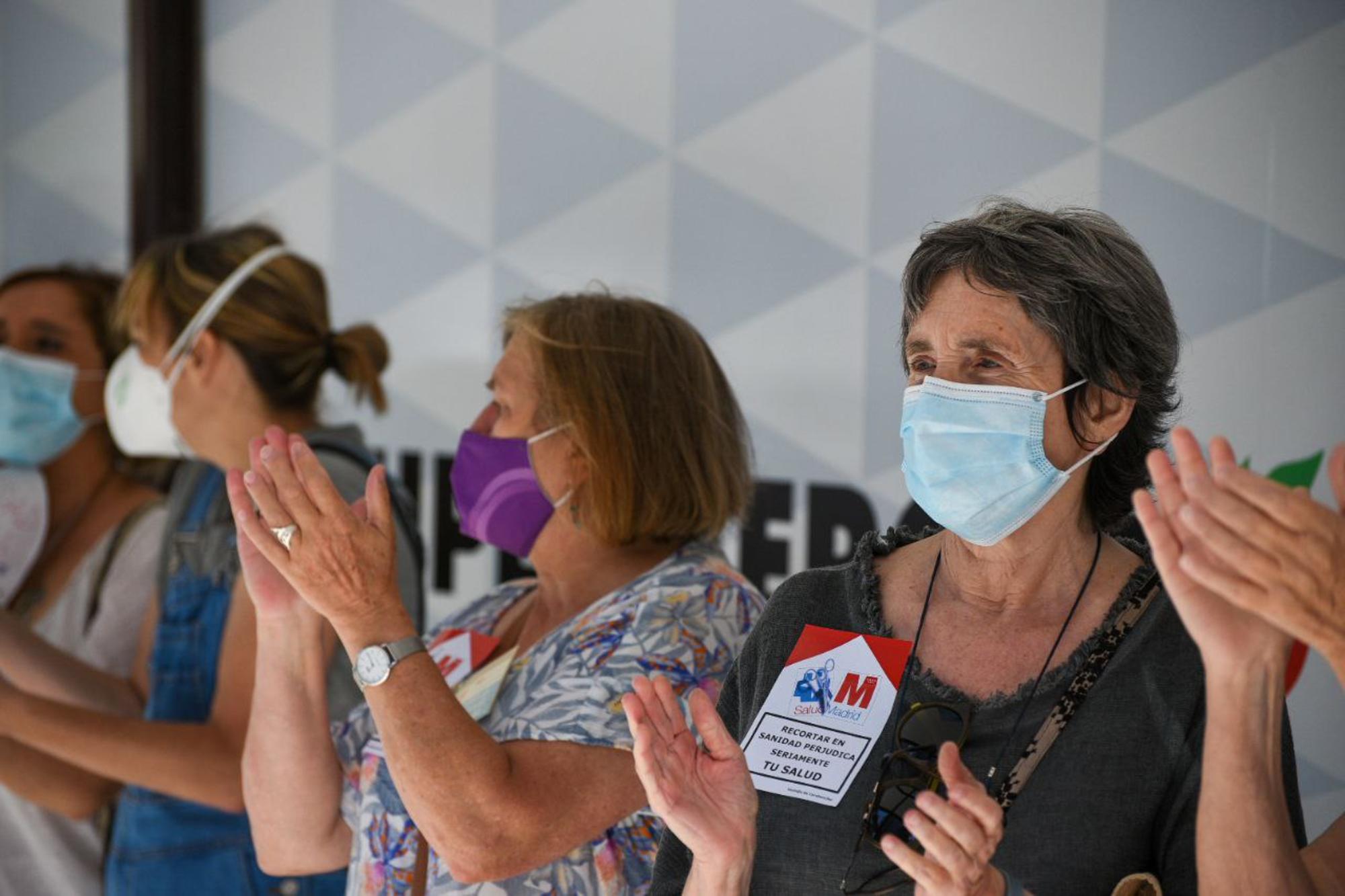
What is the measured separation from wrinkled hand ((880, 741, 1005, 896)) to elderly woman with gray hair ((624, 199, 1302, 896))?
19 cm

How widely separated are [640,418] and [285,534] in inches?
22.7

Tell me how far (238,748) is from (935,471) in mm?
1445

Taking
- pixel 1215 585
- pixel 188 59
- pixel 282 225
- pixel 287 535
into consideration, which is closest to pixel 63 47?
pixel 188 59

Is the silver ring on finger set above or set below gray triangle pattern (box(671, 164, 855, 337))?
below

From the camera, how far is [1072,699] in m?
1.48

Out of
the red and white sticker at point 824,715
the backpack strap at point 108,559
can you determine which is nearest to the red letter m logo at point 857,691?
the red and white sticker at point 824,715

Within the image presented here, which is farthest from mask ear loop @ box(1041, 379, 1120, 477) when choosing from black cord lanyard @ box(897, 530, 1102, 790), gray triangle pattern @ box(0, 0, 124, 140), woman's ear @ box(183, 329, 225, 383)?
gray triangle pattern @ box(0, 0, 124, 140)

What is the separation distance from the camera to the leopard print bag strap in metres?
1.46

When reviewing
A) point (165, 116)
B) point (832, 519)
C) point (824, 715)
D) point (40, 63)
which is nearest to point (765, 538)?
point (832, 519)

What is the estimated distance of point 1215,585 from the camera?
1191 millimetres

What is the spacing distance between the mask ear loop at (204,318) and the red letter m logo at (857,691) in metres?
1.67

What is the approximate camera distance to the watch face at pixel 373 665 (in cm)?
173

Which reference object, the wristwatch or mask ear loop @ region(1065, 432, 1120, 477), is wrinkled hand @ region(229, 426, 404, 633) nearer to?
the wristwatch

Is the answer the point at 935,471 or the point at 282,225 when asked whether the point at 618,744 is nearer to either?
the point at 935,471
